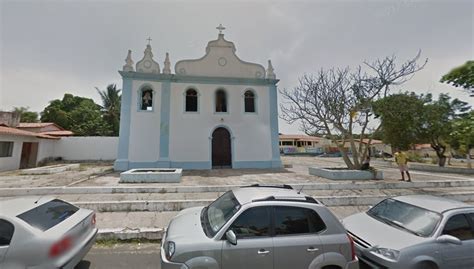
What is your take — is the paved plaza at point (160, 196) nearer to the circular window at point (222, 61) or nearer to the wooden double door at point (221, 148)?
the wooden double door at point (221, 148)

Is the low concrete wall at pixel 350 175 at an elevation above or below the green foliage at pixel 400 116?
below

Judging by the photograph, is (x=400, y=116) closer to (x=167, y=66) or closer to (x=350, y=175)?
(x=350, y=175)

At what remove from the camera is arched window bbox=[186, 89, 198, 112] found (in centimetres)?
1465

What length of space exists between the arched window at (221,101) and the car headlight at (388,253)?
41.3 feet

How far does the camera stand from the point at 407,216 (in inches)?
154

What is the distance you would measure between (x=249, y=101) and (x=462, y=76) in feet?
34.5

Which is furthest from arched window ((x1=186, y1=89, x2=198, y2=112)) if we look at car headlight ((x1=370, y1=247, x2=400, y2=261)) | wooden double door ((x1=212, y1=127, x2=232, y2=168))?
car headlight ((x1=370, y1=247, x2=400, y2=261))

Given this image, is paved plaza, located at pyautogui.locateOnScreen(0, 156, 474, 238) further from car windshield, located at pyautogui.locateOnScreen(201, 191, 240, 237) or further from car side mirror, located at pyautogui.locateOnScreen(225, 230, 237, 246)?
car side mirror, located at pyautogui.locateOnScreen(225, 230, 237, 246)

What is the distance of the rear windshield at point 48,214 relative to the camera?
119 inches

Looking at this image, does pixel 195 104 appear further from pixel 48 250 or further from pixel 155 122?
pixel 48 250

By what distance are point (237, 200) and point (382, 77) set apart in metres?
11.4

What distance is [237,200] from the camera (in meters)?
3.35

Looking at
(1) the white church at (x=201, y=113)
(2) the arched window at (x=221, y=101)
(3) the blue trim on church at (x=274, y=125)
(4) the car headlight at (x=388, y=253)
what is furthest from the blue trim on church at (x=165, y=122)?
(4) the car headlight at (x=388, y=253)

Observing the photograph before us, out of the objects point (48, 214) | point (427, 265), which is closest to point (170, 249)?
point (48, 214)
